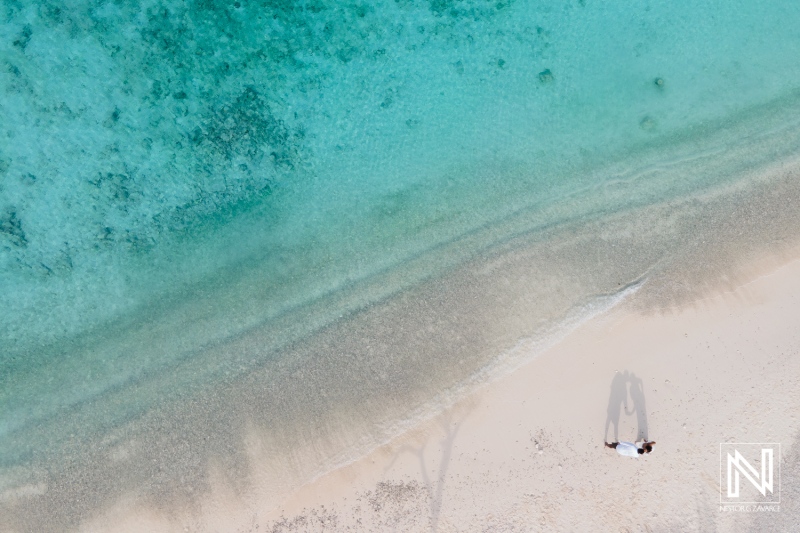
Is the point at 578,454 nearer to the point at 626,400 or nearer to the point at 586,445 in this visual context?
the point at 586,445

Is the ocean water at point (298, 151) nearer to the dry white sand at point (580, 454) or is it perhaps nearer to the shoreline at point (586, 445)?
the shoreline at point (586, 445)

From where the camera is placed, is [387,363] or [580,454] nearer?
[580,454]

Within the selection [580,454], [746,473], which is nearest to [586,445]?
[580,454]

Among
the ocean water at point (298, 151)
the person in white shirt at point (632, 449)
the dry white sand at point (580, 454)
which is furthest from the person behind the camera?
the ocean water at point (298, 151)

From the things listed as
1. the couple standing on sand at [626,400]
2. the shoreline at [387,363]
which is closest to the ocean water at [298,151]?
the shoreline at [387,363]

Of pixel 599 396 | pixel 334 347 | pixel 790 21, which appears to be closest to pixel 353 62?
pixel 334 347

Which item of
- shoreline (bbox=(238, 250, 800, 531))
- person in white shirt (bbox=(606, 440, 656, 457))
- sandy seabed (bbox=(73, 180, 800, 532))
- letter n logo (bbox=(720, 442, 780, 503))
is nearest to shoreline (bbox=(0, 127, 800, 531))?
sandy seabed (bbox=(73, 180, 800, 532))
